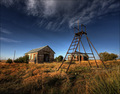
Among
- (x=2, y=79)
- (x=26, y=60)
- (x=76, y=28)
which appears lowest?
(x=2, y=79)

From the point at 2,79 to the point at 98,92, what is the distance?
599 centimetres

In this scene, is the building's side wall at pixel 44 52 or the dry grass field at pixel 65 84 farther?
the building's side wall at pixel 44 52

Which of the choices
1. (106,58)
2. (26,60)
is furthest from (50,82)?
(106,58)

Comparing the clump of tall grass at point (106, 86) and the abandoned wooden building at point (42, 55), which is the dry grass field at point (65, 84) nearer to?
the clump of tall grass at point (106, 86)

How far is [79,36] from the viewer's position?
9008 millimetres

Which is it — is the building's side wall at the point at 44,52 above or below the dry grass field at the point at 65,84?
above

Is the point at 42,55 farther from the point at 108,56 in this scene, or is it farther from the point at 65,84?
the point at 108,56

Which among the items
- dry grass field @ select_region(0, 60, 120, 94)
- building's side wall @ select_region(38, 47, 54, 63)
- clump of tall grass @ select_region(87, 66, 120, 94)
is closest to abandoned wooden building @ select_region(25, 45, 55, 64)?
building's side wall @ select_region(38, 47, 54, 63)

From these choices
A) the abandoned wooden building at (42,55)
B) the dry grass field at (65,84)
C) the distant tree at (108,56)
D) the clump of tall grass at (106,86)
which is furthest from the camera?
the distant tree at (108,56)

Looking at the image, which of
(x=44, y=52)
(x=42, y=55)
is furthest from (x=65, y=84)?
(x=44, y=52)

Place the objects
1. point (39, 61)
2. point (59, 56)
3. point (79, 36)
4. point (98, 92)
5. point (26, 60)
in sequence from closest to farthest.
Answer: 1. point (98, 92)
2. point (79, 36)
3. point (26, 60)
4. point (39, 61)
5. point (59, 56)

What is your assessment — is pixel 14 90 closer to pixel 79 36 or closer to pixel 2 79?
pixel 2 79

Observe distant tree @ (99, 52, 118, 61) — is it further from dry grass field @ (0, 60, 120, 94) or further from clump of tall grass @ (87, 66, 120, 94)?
clump of tall grass @ (87, 66, 120, 94)

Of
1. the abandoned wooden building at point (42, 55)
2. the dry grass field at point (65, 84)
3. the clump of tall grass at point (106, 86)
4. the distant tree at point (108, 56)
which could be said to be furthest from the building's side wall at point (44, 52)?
the clump of tall grass at point (106, 86)
